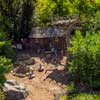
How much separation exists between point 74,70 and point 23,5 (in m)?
3.76

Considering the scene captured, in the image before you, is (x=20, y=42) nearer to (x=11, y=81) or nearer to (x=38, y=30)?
(x=38, y=30)

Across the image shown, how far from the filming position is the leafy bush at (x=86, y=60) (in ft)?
33.5

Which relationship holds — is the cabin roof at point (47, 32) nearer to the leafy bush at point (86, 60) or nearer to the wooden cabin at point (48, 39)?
the wooden cabin at point (48, 39)

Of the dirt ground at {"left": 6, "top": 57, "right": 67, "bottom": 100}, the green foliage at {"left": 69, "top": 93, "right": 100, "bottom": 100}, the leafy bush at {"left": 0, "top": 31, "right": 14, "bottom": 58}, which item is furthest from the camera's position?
the leafy bush at {"left": 0, "top": 31, "right": 14, "bottom": 58}

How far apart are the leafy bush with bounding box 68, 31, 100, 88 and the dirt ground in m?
0.57

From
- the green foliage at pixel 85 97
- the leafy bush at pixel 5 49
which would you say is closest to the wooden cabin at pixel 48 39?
the leafy bush at pixel 5 49

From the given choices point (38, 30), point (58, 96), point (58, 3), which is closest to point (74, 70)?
point (58, 96)

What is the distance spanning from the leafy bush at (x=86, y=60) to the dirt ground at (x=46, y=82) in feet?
1.88

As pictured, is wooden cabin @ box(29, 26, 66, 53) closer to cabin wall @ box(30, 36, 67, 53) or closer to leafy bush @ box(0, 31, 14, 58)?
cabin wall @ box(30, 36, 67, 53)

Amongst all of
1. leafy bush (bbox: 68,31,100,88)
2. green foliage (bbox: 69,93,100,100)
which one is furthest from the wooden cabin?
green foliage (bbox: 69,93,100,100)

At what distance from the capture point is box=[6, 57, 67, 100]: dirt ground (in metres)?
10.1

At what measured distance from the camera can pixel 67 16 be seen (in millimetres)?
A: 12648

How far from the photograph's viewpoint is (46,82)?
10.9 meters

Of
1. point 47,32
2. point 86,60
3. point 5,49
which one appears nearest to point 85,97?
point 86,60
